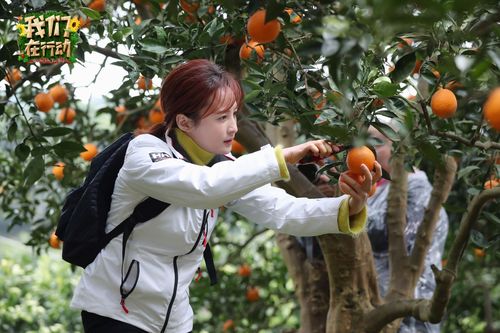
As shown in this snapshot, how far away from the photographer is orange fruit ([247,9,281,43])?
1652 millimetres

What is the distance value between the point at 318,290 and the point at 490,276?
2.66 meters

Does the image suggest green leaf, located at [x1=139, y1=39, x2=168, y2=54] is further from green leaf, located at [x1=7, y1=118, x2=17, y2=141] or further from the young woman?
Answer: green leaf, located at [x1=7, y1=118, x2=17, y2=141]

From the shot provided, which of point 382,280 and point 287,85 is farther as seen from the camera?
point 382,280

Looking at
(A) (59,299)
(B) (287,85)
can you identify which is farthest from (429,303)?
(A) (59,299)

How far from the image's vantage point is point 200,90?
74.6 inches

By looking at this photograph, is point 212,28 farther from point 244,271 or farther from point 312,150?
point 244,271

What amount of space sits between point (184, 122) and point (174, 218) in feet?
0.73

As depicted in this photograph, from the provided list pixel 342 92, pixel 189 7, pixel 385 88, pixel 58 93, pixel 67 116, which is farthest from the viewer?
pixel 67 116

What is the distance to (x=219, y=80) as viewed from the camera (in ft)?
6.25

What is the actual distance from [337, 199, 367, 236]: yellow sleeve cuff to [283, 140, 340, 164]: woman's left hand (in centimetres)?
14

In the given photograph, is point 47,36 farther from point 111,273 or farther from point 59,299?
point 59,299

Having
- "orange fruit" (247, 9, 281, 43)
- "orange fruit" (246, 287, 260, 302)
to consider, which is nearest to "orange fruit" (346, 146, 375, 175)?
"orange fruit" (247, 9, 281, 43)

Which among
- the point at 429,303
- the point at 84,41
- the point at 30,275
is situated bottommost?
the point at 30,275

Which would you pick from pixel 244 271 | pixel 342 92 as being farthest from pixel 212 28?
pixel 244 271
